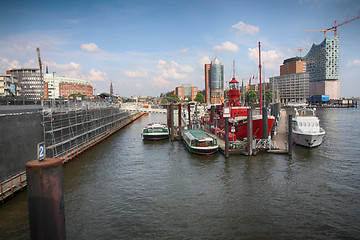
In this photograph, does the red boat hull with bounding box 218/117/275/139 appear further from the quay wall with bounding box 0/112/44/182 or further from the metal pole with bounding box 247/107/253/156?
the quay wall with bounding box 0/112/44/182

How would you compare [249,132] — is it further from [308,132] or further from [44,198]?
[44,198]

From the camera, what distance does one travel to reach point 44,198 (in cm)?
613

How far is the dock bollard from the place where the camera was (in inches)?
241

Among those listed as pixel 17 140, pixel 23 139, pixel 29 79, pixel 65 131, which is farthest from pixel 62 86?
pixel 17 140

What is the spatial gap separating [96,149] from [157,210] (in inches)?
982

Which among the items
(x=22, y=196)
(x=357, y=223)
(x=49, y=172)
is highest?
(x=49, y=172)

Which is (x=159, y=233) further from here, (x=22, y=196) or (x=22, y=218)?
(x=22, y=196)

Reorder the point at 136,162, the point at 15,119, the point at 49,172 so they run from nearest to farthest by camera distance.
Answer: the point at 49,172
the point at 15,119
the point at 136,162

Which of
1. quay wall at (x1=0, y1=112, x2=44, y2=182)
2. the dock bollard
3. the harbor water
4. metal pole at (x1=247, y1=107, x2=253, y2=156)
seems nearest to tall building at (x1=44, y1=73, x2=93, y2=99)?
quay wall at (x1=0, y1=112, x2=44, y2=182)

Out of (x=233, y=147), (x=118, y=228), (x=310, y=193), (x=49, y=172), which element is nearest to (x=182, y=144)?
(x=233, y=147)

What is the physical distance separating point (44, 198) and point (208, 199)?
15.0 m

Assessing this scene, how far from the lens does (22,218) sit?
15.8 metres

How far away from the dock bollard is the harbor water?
898cm

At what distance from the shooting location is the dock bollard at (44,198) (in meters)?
6.12
